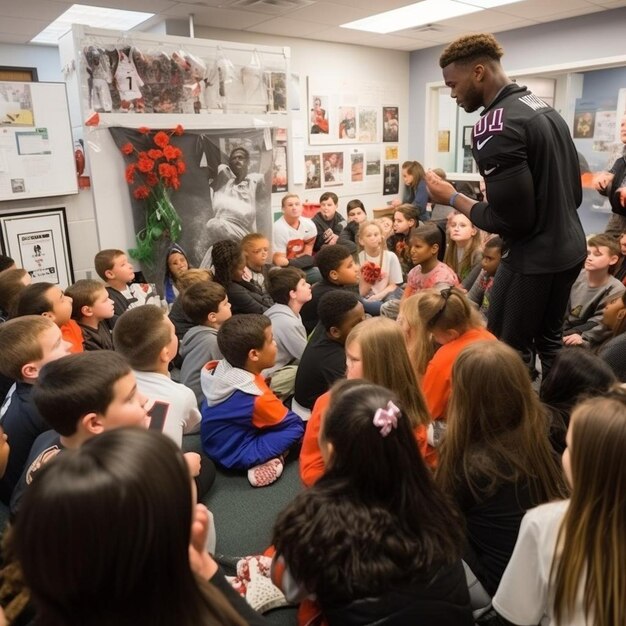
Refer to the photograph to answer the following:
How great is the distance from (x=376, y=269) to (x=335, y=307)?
160 centimetres

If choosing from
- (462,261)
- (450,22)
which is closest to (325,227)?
(462,261)

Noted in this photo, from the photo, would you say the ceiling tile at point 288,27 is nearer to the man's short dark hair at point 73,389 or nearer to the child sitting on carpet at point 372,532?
the man's short dark hair at point 73,389

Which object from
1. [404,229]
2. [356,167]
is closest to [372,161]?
[356,167]

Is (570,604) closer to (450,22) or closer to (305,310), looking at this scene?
(305,310)

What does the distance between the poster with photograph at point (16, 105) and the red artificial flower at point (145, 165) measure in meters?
0.73

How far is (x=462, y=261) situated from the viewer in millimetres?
3979

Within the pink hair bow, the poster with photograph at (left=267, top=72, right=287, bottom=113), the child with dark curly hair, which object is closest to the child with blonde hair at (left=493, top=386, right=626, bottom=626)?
the pink hair bow

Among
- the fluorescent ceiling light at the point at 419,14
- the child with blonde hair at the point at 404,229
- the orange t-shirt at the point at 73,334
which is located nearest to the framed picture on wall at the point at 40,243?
the orange t-shirt at the point at 73,334

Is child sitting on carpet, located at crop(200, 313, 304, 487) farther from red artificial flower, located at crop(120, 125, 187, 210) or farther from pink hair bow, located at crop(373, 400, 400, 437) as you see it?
red artificial flower, located at crop(120, 125, 187, 210)

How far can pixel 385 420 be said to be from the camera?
112 cm

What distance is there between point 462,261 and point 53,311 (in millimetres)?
2740

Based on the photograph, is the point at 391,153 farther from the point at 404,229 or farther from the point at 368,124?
the point at 404,229

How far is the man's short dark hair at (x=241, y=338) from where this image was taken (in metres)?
2.27

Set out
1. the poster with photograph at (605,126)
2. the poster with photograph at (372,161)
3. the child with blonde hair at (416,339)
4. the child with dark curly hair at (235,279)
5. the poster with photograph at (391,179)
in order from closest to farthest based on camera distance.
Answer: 1. the child with blonde hair at (416,339)
2. the child with dark curly hair at (235,279)
3. the poster with photograph at (605,126)
4. the poster with photograph at (372,161)
5. the poster with photograph at (391,179)
